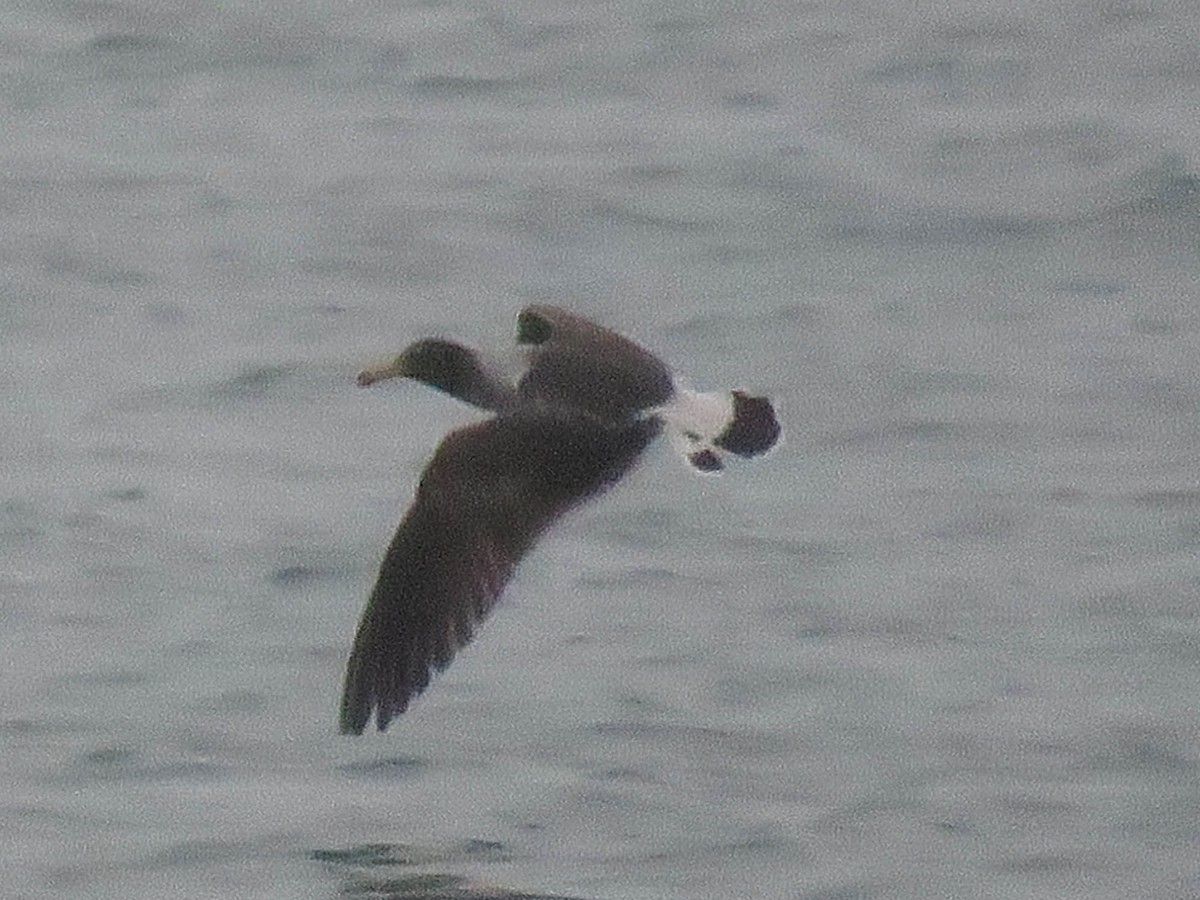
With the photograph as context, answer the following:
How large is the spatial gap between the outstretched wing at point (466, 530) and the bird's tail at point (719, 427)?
10cm

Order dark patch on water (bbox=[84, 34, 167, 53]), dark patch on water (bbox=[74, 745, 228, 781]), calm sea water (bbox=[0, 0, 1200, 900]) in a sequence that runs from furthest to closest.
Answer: dark patch on water (bbox=[84, 34, 167, 53])
dark patch on water (bbox=[74, 745, 228, 781])
calm sea water (bbox=[0, 0, 1200, 900])

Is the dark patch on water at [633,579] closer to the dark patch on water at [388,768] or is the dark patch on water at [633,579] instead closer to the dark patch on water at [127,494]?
the dark patch on water at [127,494]

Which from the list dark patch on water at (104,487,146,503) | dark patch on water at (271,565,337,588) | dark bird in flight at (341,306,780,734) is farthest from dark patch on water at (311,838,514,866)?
dark patch on water at (104,487,146,503)

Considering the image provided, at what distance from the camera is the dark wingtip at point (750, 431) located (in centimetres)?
689

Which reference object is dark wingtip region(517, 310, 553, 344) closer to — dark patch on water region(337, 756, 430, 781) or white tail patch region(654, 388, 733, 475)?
white tail patch region(654, 388, 733, 475)

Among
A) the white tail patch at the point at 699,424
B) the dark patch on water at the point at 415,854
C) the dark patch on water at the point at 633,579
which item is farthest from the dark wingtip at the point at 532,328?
the dark patch on water at the point at 633,579

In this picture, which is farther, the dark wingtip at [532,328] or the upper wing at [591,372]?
the dark wingtip at [532,328]

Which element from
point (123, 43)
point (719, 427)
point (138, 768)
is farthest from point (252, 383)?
point (719, 427)

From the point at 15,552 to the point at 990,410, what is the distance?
269 cm

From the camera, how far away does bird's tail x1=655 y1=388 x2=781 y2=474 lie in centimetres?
690

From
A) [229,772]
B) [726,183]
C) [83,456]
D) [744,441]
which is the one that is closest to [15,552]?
[83,456]

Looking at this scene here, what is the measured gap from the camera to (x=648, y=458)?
10938mm

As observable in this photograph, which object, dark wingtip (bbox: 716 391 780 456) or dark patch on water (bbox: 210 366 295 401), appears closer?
dark wingtip (bbox: 716 391 780 456)

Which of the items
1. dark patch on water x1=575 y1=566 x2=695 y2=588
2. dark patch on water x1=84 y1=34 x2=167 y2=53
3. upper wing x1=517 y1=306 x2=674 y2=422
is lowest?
dark patch on water x1=575 y1=566 x2=695 y2=588
